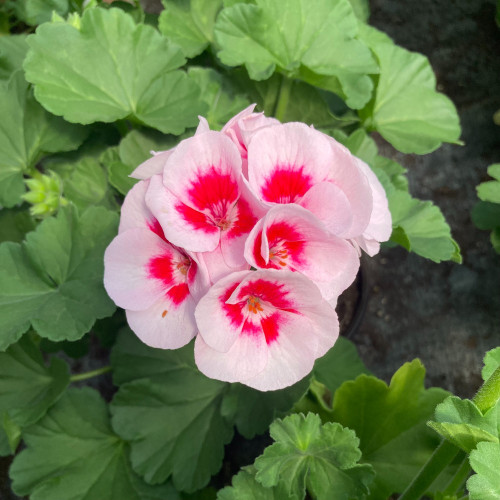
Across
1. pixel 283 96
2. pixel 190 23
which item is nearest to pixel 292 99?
pixel 283 96

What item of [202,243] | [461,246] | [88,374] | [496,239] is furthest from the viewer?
[461,246]

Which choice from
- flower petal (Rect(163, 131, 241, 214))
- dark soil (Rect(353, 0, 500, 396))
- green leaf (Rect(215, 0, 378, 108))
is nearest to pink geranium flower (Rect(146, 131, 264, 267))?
flower petal (Rect(163, 131, 241, 214))

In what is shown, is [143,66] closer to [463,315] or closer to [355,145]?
[355,145]

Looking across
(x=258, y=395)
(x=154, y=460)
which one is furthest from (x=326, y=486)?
(x=154, y=460)

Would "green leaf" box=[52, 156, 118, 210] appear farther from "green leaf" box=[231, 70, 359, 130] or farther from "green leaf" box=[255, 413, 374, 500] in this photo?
"green leaf" box=[255, 413, 374, 500]

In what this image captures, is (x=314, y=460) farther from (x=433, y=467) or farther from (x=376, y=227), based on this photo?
(x=376, y=227)

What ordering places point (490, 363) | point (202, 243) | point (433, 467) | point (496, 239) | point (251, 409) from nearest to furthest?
point (202, 243) → point (490, 363) → point (433, 467) → point (251, 409) → point (496, 239)
